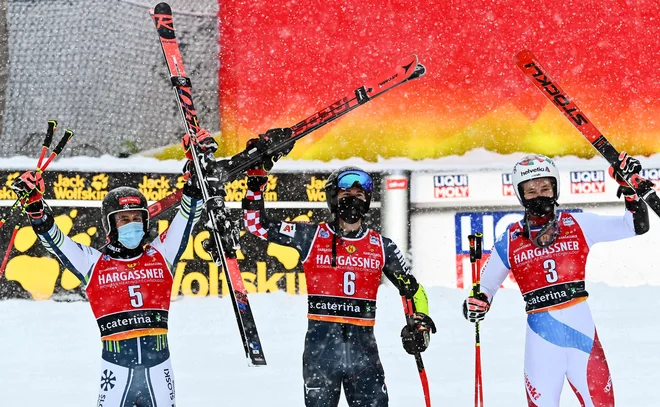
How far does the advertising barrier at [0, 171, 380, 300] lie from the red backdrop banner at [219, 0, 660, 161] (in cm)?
385

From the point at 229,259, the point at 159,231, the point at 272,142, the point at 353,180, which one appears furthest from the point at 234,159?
the point at 159,231

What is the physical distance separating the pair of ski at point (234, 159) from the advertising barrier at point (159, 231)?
15.8 ft

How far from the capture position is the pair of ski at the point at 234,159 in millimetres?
5266

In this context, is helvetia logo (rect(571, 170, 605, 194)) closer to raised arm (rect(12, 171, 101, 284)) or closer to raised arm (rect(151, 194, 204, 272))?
raised arm (rect(151, 194, 204, 272))

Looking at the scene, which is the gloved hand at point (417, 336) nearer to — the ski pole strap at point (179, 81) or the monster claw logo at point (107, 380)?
the monster claw logo at point (107, 380)

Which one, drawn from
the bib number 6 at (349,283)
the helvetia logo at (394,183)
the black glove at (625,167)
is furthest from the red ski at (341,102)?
the helvetia logo at (394,183)

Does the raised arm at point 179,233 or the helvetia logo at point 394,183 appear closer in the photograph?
the raised arm at point 179,233

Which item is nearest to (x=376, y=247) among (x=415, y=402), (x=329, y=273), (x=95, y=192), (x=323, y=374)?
(x=329, y=273)

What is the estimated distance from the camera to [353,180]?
512 centimetres

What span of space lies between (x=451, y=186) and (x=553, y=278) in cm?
659

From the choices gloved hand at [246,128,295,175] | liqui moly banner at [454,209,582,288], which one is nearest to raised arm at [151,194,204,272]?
gloved hand at [246,128,295,175]

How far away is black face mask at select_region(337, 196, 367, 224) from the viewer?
16.7 feet

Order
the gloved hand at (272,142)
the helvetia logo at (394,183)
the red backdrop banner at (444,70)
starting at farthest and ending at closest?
the red backdrop banner at (444,70), the helvetia logo at (394,183), the gloved hand at (272,142)

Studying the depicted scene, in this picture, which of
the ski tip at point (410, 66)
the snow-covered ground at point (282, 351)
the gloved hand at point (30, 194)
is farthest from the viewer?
the snow-covered ground at point (282, 351)
